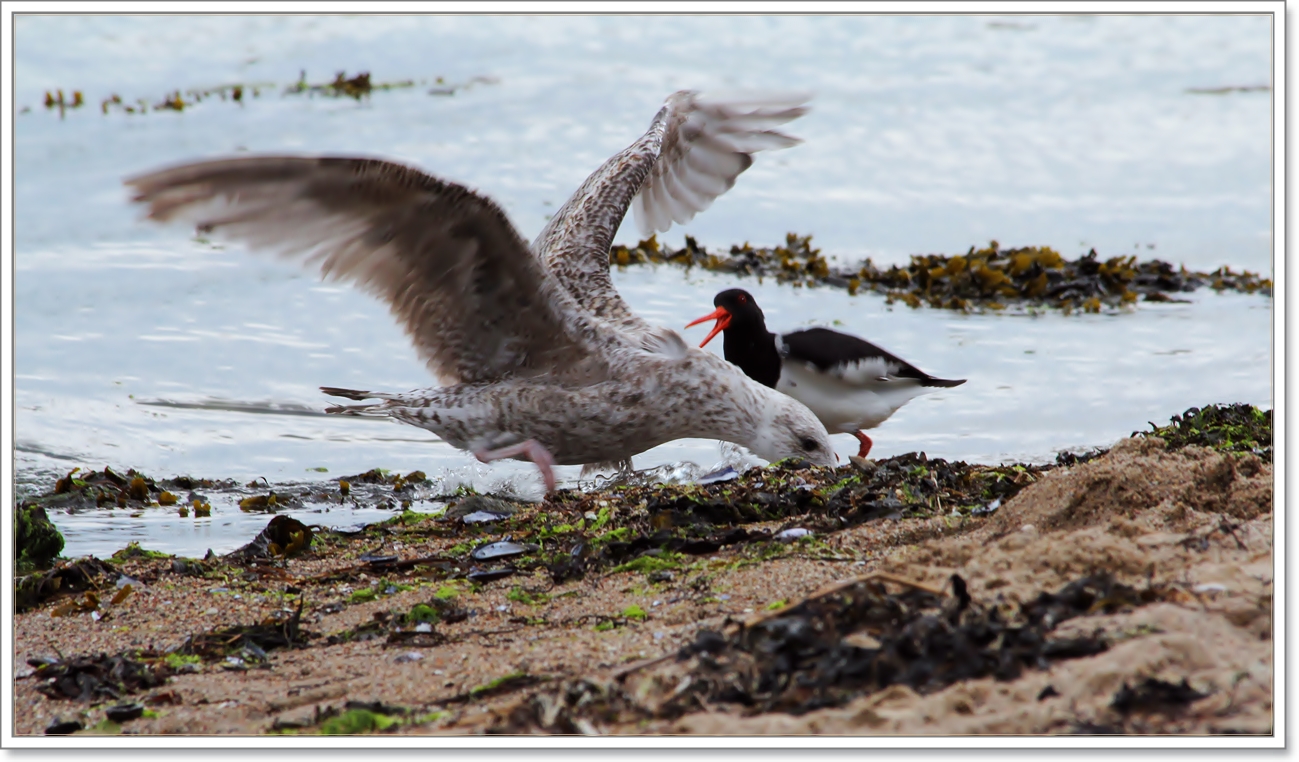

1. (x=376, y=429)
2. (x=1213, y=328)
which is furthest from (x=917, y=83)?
(x=376, y=429)

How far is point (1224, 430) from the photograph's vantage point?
4.94m

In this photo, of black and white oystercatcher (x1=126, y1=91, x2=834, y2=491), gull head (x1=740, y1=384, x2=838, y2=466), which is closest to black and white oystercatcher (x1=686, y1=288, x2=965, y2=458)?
black and white oystercatcher (x1=126, y1=91, x2=834, y2=491)

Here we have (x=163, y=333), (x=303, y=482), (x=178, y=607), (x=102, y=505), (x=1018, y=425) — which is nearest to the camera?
(x=178, y=607)

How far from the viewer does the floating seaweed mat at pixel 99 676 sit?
129 inches

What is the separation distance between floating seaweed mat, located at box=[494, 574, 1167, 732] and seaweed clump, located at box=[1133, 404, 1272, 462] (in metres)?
2.22

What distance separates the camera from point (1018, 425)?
7430mm

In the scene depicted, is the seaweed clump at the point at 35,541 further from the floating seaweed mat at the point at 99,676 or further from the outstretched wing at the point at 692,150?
the outstretched wing at the point at 692,150

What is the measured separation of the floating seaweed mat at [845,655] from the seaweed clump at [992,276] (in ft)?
24.3

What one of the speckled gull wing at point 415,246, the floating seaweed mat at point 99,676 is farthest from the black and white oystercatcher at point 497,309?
the floating seaweed mat at point 99,676

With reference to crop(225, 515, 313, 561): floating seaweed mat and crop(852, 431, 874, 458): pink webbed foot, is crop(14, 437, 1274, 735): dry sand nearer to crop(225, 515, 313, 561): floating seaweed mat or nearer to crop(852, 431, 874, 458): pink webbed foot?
crop(225, 515, 313, 561): floating seaweed mat

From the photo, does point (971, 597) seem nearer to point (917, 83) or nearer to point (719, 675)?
point (719, 675)

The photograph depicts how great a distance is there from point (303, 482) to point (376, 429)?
4.58 ft

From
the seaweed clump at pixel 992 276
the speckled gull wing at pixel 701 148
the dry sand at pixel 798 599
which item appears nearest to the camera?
the dry sand at pixel 798 599

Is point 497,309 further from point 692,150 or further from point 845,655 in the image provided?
point 845,655
